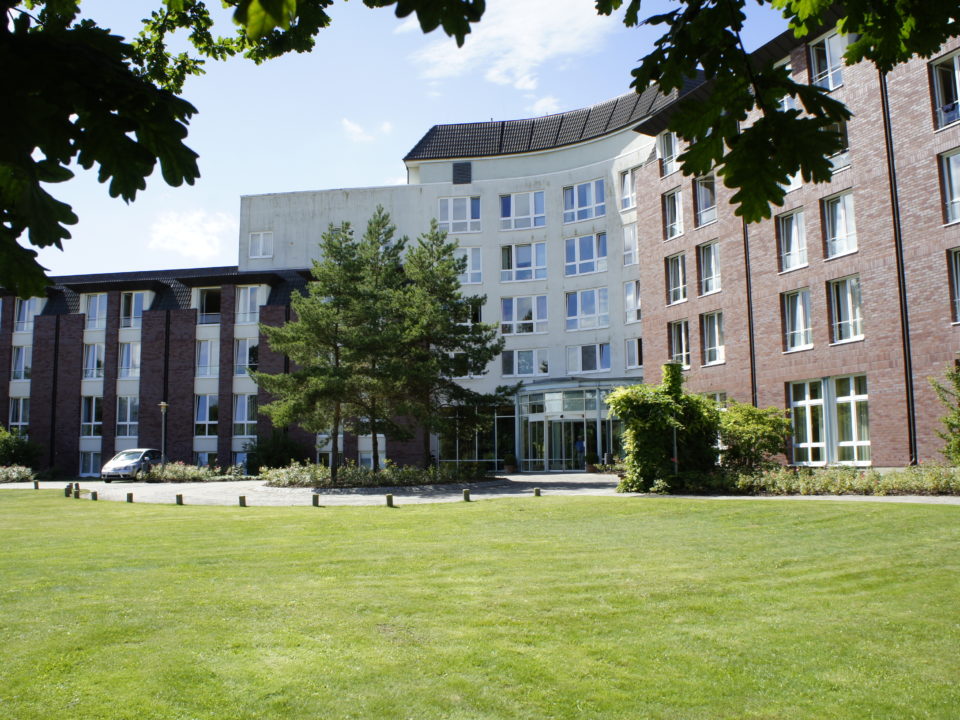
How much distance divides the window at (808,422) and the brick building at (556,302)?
6 centimetres

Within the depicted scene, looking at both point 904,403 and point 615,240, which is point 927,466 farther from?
point 615,240

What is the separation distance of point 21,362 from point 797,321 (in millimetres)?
41925

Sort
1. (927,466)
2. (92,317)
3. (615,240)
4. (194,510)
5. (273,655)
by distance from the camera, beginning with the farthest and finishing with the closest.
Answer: (92,317) < (615,240) < (194,510) < (927,466) < (273,655)

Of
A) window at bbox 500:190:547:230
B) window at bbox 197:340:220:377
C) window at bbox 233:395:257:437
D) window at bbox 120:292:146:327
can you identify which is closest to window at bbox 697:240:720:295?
window at bbox 500:190:547:230

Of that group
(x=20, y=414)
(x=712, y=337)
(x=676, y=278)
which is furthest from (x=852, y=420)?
(x=20, y=414)

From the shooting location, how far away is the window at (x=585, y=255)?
43.5m

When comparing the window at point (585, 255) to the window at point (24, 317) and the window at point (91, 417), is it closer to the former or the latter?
the window at point (91, 417)

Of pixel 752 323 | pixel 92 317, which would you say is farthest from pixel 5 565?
pixel 92 317

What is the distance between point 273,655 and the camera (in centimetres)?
676

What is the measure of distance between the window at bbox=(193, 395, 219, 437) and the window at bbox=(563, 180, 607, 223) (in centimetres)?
2141

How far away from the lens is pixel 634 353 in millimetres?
41562

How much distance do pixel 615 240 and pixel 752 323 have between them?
1558cm

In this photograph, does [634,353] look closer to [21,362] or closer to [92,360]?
[92,360]

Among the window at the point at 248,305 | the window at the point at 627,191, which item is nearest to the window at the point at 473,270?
the window at the point at 627,191
